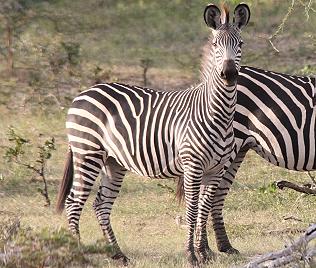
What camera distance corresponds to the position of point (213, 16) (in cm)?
719

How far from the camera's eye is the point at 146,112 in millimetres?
7844

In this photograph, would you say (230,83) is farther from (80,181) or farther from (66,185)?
(66,185)

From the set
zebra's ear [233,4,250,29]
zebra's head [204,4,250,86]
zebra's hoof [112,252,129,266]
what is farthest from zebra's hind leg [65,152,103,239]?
zebra's ear [233,4,250,29]

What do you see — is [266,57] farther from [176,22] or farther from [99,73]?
[99,73]

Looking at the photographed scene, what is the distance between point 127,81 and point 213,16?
443 inches

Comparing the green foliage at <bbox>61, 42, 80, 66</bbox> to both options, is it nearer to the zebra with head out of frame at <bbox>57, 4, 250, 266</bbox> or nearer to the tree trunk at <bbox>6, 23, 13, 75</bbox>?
the tree trunk at <bbox>6, 23, 13, 75</bbox>

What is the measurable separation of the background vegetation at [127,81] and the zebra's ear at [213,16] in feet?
3.82

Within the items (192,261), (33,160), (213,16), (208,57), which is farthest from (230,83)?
(33,160)

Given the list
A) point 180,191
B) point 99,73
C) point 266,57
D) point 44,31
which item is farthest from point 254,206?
point 44,31

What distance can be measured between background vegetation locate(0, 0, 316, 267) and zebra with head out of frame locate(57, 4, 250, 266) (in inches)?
20.7

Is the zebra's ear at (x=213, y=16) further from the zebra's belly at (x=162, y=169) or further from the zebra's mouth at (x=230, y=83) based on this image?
the zebra's belly at (x=162, y=169)

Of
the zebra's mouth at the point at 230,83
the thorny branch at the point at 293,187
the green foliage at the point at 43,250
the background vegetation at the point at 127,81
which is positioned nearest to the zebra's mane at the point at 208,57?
the zebra's mouth at the point at 230,83

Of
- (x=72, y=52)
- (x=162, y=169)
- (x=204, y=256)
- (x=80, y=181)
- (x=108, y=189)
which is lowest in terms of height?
(x=72, y=52)

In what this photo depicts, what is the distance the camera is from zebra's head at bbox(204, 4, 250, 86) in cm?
680
